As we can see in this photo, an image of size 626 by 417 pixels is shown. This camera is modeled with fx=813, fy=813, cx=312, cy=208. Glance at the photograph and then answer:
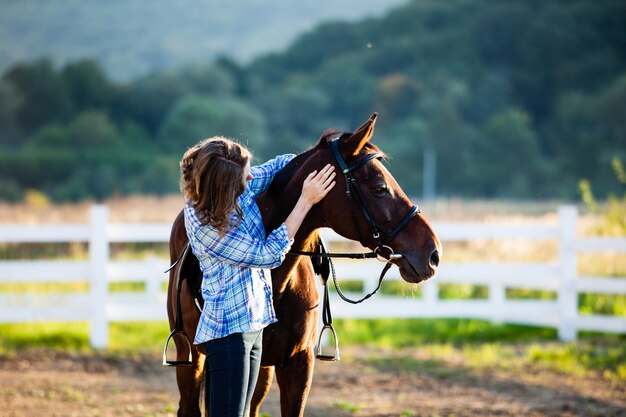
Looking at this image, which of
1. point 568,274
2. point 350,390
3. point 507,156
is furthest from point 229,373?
point 507,156

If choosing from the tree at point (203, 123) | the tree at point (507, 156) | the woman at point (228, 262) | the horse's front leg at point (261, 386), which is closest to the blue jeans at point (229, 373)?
the woman at point (228, 262)

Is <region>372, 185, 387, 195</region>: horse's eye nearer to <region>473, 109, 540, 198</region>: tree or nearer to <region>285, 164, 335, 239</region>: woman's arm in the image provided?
<region>285, 164, 335, 239</region>: woman's arm

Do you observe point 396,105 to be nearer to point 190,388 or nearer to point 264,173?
point 190,388

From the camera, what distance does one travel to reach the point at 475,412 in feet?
21.0

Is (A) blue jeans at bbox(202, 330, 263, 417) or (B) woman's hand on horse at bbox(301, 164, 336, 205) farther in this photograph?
(B) woman's hand on horse at bbox(301, 164, 336, 205)

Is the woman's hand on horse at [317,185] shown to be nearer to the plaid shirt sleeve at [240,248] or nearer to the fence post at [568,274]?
the plaid shirt sleeve at [240,248]

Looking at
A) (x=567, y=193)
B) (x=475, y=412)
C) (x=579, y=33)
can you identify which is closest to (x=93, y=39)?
(x=579, y=33)

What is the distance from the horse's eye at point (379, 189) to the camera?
363 cm

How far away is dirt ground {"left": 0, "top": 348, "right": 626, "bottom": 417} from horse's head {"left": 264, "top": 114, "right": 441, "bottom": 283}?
9.74 feet

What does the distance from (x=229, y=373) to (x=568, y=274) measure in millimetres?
7255

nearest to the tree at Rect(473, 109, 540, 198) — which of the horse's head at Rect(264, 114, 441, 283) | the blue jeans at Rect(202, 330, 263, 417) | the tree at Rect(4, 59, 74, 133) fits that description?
the tree at Rect(4, 59, 74, 133)

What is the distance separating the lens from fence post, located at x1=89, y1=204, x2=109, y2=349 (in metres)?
9.20

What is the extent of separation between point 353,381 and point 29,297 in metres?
5.24

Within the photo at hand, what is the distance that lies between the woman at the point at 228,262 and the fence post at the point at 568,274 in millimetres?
6963
